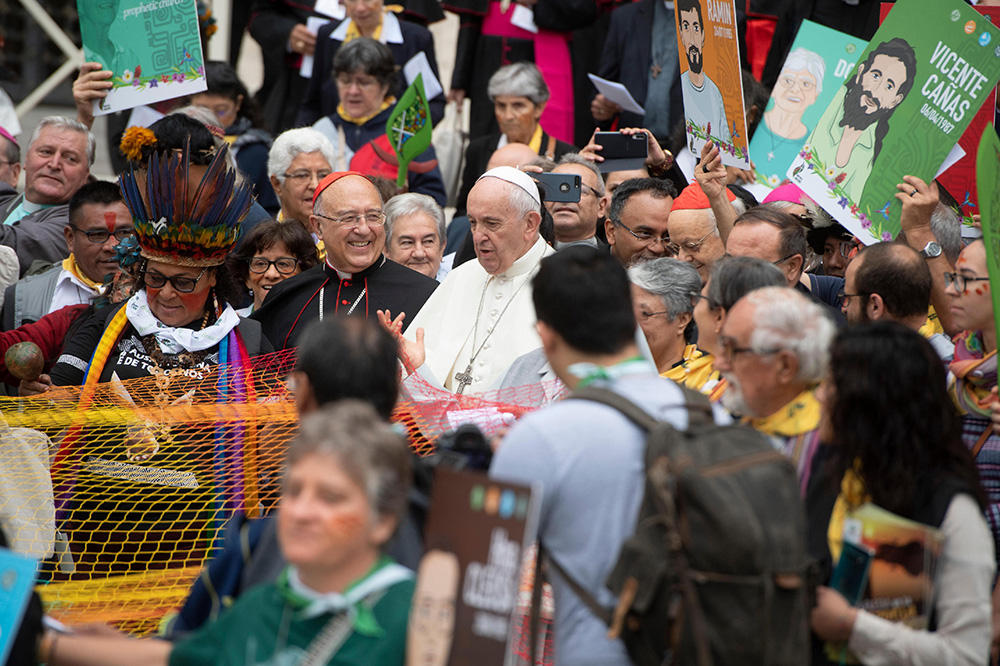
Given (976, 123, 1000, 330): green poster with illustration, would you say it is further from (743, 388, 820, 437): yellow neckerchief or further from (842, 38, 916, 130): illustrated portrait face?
(842, 38, 916, 130): illustrated portrait face

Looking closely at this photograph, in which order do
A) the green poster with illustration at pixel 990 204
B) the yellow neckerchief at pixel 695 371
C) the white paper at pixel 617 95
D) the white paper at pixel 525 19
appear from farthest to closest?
the white paper at pixel 525 19, the white paper at pixel 617 95, the yellow neckerchief at pixel 695 371, the green poster with illustration at pixel 990 204

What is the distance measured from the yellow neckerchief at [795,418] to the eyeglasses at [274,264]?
346 centimetres

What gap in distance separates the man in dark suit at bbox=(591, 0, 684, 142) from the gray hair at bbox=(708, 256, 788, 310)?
4.07m

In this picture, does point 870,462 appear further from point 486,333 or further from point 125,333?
point 125,333

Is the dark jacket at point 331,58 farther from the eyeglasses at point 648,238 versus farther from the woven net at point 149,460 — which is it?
the woven net at point 149,460

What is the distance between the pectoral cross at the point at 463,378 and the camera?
4871 mm

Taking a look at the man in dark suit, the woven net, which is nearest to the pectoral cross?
the woven net

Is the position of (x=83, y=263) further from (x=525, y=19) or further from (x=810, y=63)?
(x=525, y=19)

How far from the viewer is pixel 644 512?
2379 mm

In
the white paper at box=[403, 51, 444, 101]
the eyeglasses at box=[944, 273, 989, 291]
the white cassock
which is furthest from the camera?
the white paper at box=[403, 51, 444, 101]

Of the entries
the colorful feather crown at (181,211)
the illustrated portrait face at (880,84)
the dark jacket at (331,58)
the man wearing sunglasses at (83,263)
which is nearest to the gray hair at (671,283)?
the illustrated portrait face at (880,84)

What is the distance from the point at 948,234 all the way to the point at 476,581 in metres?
3.26

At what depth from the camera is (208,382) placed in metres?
4.38

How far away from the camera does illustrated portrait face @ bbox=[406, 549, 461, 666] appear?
2207 millimetres
